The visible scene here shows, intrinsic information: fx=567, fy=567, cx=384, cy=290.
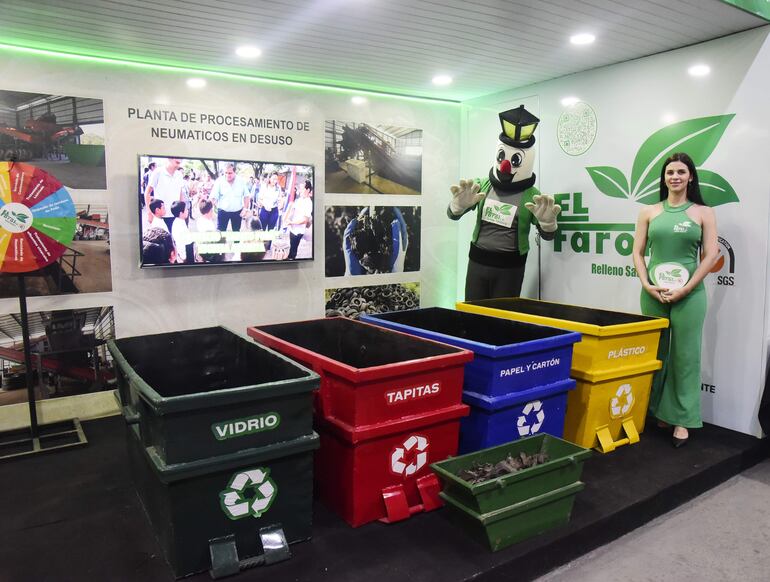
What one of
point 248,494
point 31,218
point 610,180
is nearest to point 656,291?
point 610,180

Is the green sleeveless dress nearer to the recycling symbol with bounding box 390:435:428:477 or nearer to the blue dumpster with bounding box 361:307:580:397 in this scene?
the blue dumpster with bounding box 361:307:580:397

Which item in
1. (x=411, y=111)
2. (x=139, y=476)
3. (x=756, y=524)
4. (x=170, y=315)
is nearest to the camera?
(x=139, y=476)

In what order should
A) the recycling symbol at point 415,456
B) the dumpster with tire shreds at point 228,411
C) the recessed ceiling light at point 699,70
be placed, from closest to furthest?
the dumpster with tire shreds at point 228,411 < the recycling symbol at point 415,456 < the recessed ceiling light at point 699,70

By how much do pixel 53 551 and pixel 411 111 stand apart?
174 inches

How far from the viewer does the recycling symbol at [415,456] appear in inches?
100

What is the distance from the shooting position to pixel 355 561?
2.28 metres

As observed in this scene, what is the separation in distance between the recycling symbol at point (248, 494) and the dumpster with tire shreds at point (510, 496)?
2.40ft

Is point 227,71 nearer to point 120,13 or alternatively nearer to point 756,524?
point 120,13

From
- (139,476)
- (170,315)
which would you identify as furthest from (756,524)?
(170,315)

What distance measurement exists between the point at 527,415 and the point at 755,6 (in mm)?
2719

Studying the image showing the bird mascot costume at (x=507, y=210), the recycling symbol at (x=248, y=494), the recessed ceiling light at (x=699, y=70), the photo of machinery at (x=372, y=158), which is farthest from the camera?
the photo of machinery at (x=372, y=158)

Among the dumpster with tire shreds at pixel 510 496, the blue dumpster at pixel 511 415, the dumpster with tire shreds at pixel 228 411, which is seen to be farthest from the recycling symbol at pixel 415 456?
the dumpster with tire shreds at pixel 228 411

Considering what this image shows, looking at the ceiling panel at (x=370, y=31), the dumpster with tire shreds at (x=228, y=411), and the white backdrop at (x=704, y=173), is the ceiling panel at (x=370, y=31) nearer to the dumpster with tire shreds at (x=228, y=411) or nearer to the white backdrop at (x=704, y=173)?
the white backdrop at (x=704, y=173)

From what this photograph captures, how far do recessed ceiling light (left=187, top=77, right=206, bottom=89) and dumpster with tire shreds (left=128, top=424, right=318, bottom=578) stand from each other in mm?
2992
